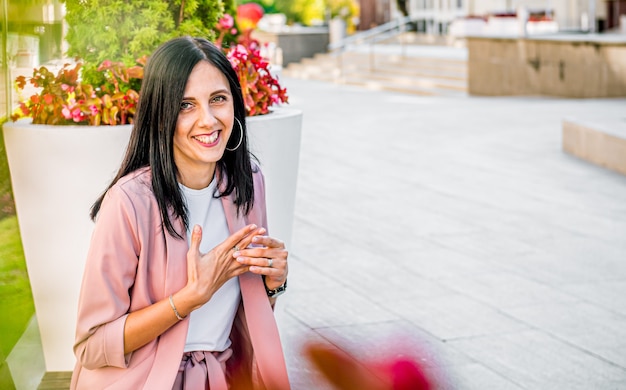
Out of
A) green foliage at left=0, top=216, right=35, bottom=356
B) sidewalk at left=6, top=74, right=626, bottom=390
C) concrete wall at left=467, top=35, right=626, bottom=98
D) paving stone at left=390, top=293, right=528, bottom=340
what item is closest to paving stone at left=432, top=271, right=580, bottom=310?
sidewalk at left=6, top=74, right=626, bottom=390

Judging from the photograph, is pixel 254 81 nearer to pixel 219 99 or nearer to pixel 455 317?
pixel 455 317

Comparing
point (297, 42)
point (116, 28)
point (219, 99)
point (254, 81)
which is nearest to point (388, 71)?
point (297, 42)

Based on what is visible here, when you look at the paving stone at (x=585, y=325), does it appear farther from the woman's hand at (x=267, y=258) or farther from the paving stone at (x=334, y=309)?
the woman's hand at (x=267, y=258)

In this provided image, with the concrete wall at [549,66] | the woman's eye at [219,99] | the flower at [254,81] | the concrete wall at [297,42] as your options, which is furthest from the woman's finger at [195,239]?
the concrete wall at [297,42]

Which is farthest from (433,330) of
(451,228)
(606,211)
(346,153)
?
(346,153)

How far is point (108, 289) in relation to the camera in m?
2.17

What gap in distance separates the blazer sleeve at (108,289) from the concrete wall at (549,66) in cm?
1486

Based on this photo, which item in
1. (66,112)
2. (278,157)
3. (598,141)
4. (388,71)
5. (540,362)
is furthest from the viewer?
(388,71)

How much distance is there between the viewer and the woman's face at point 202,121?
2.29m

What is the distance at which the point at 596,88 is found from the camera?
54.9ft

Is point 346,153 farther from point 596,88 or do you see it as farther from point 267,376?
point 267,376

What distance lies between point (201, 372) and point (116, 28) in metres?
2.06

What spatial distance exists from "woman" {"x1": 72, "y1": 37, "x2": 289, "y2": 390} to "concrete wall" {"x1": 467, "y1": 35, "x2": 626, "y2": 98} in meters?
14.6

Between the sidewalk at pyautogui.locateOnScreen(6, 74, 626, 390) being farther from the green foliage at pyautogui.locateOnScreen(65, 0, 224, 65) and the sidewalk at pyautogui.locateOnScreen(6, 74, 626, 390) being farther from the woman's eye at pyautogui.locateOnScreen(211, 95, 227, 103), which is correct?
the green foliage at pyautogui.locateOnScreen(65, 0, 224, 65)
